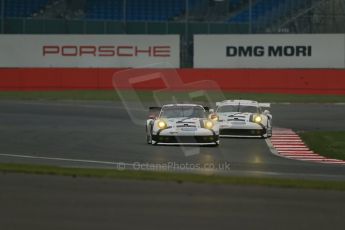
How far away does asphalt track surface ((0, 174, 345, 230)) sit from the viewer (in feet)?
26.7

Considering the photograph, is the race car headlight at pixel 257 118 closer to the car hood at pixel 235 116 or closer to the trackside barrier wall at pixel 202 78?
the car hood at pixel 235 116

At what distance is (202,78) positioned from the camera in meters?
42.0

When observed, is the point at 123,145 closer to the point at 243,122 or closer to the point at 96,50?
the point at 243,122

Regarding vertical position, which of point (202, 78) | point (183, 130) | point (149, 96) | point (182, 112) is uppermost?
point (202, 78)

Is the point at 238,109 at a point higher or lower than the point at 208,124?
higher

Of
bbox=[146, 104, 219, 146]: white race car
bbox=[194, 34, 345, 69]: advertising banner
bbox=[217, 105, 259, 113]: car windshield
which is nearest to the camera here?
bbox=[146, 104, 219, 146]: white race car

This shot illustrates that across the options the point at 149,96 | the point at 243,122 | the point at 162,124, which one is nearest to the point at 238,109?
the point at 243,122

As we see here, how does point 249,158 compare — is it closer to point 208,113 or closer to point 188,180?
point 208,113

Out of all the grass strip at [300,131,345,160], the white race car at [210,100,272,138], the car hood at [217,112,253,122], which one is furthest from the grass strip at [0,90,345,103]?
the car hood at [217,112,253,122]

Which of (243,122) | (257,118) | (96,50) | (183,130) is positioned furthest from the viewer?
(96,50)

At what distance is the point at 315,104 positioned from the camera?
37.3m

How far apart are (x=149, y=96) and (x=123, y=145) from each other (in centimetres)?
2141

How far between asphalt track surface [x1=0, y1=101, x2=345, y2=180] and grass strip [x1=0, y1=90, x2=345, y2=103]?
452cm

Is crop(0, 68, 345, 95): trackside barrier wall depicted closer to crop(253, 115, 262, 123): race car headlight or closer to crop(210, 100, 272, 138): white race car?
crop(210, 100, 272, 138): white race car
